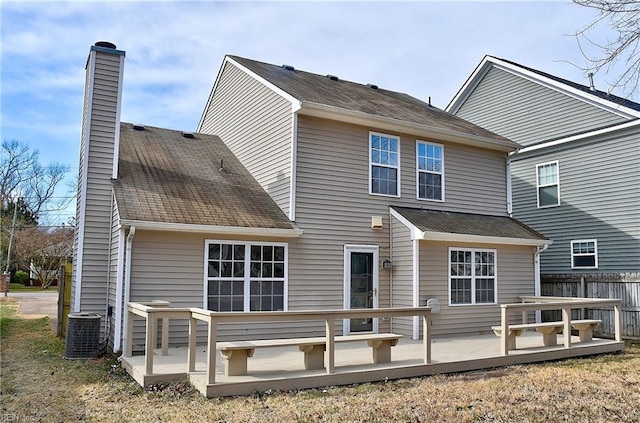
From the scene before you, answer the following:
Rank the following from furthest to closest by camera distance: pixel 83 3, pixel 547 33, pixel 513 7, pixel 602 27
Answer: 1. pixel 83 3
2. pixel 513 7
3. pixel 547 33
4. pixel 602 27

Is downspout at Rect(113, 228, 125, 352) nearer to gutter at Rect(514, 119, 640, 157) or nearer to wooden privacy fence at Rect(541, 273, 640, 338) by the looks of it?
wooden privacy fence at Rect(541, 273, 640, 338)

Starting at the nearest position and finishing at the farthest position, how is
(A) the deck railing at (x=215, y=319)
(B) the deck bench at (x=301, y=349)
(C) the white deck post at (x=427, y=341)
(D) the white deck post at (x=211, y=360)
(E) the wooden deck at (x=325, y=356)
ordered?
1. (D) the white deck post at (x=211, y=360)
2. (A) the deck railing at (x=215, y=319)
3. (E) the wooden deck at (x=325, y=356)
4. (B) the deck bench at (x=301, y=349)
5. (C) the white deck post at (x=427, y=341)

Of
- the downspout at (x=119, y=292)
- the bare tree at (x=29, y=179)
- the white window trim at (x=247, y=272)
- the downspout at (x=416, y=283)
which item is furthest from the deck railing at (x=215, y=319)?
the bare tree at (x=29, y=179)

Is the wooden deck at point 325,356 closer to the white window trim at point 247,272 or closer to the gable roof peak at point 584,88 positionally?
the white window trim at point 247,272

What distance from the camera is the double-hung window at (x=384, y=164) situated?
39.0 ft

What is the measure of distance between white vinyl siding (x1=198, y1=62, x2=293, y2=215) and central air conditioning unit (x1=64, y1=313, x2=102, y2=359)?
4273 mm

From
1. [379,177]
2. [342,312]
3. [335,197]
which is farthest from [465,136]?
[342,312]

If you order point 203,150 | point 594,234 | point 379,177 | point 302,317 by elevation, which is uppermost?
point 203,150

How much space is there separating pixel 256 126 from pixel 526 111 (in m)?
9.46

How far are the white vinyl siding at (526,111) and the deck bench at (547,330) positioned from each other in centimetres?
691

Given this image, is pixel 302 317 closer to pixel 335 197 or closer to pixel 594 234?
pixel 335 197

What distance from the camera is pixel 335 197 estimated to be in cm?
1132

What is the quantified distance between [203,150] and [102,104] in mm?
3322

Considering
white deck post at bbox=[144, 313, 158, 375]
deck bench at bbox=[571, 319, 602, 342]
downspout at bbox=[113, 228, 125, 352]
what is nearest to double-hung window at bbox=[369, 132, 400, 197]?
deck bench at bbox=[571, 319, 602, 342]
